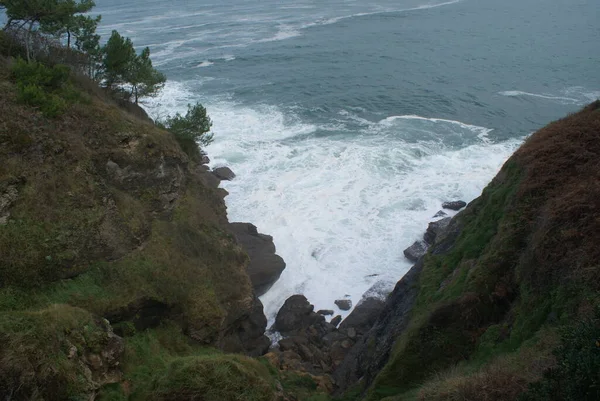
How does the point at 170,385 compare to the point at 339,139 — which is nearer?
the point at 170,385

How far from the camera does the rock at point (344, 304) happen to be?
2700 cm

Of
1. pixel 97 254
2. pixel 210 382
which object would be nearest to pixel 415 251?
pixel 97 254

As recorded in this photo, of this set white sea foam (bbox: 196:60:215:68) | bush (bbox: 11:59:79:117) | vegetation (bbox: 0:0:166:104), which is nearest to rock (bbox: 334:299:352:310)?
bush (bbox: 11:59:79:117)

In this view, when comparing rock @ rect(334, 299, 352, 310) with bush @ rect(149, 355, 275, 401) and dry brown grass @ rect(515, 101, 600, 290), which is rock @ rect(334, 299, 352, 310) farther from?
bush @ rect(149, 355, 275, 401)

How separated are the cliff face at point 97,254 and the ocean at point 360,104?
6.67m

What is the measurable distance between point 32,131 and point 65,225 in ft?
13.5

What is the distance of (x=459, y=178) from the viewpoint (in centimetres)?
3828

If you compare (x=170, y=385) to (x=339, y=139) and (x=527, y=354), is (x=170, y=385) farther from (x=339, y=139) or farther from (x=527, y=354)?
(x=339, y=139)

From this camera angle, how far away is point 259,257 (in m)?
29.5

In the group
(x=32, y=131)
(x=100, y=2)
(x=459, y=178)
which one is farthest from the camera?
(x=100, y=2)

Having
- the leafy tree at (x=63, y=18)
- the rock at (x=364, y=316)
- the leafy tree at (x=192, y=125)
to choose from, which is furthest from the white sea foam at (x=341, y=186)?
the leafy tree at (x=63, y=18)

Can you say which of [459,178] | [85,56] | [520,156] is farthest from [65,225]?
[459,178]

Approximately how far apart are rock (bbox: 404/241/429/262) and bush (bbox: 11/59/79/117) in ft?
64.3

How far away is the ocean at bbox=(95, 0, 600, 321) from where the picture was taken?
33.2m
